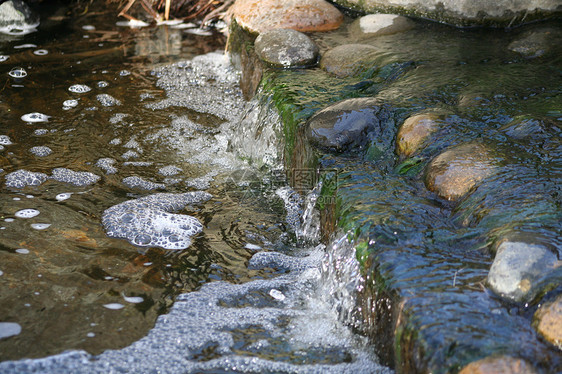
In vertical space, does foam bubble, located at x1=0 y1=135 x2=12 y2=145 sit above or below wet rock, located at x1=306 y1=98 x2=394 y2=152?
below

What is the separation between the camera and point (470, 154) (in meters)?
2.97

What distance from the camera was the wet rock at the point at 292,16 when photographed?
5.16 meters

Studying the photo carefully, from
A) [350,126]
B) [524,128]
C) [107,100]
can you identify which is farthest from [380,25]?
[107,100]

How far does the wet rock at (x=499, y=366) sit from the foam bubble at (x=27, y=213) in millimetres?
2566

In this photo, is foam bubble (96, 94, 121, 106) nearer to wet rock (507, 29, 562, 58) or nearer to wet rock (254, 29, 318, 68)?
wet rock (254, 29, 318, 68)

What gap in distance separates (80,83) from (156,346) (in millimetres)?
3613

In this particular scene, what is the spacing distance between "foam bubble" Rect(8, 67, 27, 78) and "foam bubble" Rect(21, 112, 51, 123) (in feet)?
2.96

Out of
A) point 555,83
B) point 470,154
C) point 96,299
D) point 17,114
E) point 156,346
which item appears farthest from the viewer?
point 17,114

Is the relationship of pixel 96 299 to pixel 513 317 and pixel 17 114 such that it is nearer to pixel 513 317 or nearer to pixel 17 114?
pixel 513 317

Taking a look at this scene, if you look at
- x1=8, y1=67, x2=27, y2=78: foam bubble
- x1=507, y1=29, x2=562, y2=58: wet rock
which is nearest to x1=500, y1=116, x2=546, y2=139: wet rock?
x1=507, y1=29, x2=562, y2=58: wet rock

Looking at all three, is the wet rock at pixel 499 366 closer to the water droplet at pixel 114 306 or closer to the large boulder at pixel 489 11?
the water droplet at pixel 114 306

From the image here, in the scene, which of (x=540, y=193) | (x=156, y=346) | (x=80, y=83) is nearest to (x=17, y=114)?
(x=80, y=83)

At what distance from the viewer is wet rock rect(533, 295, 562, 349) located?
76.9 inches

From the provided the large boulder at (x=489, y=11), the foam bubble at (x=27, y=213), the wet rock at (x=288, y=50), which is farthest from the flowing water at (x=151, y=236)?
the large boulder at (x=489, y=11)
